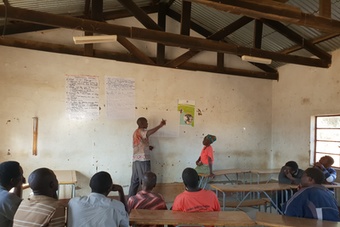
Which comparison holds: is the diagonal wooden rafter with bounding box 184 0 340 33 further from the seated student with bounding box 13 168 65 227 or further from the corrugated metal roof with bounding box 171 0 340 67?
the seated student with bounding box 13 168 65 227

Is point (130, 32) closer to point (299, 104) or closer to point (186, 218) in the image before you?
point (186, 218)

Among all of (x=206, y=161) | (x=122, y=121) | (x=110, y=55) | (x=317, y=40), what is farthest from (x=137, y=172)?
(x=317, y=40)

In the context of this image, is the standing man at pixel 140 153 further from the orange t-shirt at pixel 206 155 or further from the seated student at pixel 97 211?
the seated student at pixel 97 211

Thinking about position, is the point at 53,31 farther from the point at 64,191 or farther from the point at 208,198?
the point at 208,198

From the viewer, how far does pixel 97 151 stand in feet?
16.4

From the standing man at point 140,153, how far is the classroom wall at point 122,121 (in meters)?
0.36

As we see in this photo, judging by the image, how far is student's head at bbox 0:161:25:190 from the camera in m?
2.03

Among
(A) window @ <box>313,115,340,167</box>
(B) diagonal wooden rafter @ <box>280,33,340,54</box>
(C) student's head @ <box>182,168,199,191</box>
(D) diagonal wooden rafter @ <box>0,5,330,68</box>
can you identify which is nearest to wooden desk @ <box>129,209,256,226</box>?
(C) student's head @ <box>182,168,199,191</box>

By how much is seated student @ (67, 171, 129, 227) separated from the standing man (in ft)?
9.43

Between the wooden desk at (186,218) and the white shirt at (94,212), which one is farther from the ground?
the white shirt at (94,212)

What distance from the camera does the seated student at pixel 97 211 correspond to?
1.78 meters

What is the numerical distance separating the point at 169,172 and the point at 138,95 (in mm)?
1650

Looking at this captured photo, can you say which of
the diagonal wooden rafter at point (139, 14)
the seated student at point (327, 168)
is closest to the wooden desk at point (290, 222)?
the seated student at point (327, 168)

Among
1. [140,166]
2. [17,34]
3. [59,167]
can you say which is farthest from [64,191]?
[17,34]
